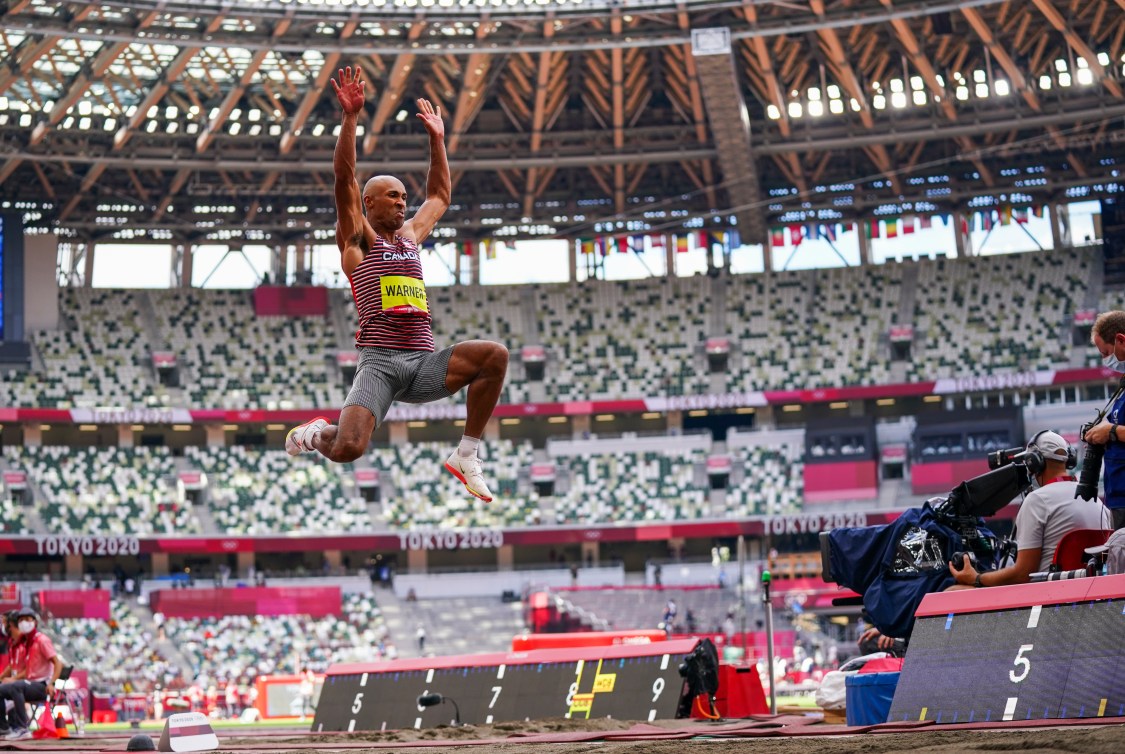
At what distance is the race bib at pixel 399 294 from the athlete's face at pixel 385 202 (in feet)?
1.27

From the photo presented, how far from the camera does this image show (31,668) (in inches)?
600

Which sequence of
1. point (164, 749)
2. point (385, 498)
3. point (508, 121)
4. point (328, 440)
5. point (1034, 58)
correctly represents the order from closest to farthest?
point (328, 440)
point (164, 749)
point (1034, 58)
point (508, 121)
point (385, 498)

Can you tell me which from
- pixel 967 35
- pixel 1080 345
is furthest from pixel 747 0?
pixel 1080 345

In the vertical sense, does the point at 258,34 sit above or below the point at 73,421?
above

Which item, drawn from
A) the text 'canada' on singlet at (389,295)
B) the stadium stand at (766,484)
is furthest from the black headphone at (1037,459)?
the stadium stand at (766,484)

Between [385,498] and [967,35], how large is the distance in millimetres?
25179

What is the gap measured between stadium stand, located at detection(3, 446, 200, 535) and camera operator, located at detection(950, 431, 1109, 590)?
4139 cm

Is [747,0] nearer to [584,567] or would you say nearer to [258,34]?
[258,34]

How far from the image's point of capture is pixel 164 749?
9.96 metres

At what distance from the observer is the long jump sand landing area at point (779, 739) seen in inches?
249

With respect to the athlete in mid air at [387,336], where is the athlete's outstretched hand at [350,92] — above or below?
above

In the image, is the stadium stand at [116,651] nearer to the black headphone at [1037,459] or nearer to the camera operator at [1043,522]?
the camera operator at [1043,522]

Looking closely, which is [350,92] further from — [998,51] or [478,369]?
[998,51]

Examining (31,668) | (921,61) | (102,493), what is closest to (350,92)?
(31,668)
